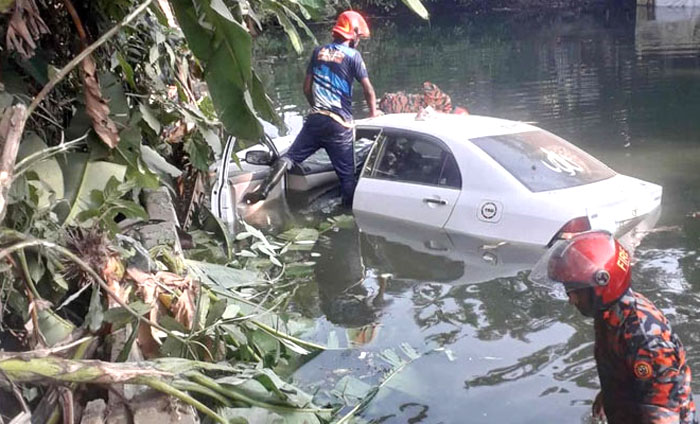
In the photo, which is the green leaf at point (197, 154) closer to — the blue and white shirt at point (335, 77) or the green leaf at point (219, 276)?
the green leaf at point (219, 276)

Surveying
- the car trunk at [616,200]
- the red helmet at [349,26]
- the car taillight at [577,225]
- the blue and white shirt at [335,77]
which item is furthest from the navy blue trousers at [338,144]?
the car taillight at [577,225]

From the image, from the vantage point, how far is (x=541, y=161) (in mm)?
8398

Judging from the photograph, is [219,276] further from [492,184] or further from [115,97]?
[492,184]

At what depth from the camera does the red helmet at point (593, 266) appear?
378cm

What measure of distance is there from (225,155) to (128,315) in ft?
14.4

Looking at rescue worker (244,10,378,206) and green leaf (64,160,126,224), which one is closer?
green leaf (64,160,126,224)

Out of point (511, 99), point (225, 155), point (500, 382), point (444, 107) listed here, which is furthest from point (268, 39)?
point (500, 382)

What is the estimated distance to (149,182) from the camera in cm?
466

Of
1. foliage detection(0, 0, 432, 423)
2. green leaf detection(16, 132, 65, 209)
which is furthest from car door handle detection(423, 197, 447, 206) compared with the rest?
green leaf detection(16, 132, 65, 209)

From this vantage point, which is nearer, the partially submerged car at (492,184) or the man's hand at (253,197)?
the partially submerged car at (492,184)

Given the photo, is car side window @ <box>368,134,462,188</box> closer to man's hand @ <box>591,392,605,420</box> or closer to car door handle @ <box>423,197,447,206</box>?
car door handle @ <box>423,197,447,206</box>

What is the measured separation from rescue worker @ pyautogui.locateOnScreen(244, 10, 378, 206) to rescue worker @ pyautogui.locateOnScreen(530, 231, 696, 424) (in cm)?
653

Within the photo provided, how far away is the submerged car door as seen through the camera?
28.6ft

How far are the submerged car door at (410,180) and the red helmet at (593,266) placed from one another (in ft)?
15.3
